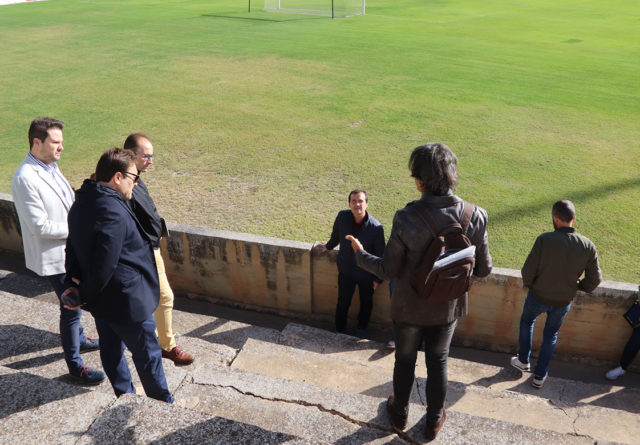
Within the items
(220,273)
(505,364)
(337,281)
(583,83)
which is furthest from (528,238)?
(583,83)

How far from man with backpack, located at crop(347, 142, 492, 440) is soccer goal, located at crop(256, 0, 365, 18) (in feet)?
82.4

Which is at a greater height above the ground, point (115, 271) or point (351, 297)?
point (115, 271)

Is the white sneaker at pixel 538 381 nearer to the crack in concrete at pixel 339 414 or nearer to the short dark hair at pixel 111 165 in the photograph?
the crack in concrete at pixel 339 414

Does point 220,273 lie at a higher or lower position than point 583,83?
lower

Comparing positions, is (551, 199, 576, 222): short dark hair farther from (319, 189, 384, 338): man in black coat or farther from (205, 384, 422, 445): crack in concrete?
(205, 384, 422, 445): crack in concrete

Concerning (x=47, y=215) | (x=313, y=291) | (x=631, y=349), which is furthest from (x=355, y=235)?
(x=631, y=349)

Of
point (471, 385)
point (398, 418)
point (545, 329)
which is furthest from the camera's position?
point (545, 329)

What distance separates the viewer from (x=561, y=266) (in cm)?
438

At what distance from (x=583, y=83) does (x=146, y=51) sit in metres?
13.8

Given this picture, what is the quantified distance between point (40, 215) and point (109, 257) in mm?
1221

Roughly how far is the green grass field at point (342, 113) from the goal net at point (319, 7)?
431cm

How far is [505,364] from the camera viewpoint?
5469 millimetres

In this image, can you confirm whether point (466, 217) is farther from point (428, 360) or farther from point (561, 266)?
point (561, 266)

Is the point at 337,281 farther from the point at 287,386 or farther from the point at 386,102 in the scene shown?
the point at 386,102
